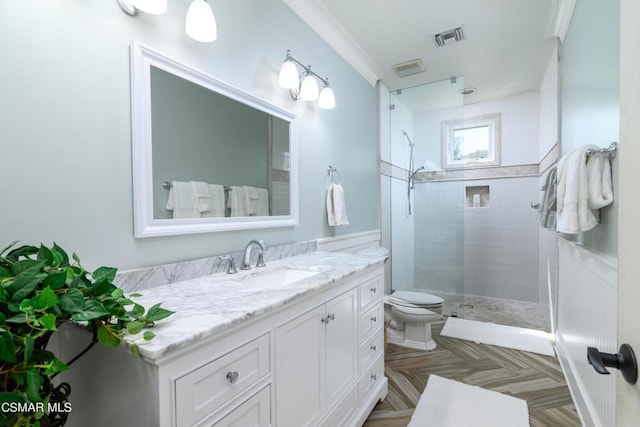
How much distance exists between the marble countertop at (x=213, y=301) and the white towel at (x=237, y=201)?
12.1 inches

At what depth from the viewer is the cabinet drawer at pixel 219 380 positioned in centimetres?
74

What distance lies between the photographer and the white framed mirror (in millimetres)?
1162

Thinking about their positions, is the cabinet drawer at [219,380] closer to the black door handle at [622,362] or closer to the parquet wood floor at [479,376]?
the black door handle at [622,362]

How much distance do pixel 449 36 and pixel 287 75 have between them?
5.10 ft

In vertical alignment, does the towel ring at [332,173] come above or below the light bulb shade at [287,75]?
below

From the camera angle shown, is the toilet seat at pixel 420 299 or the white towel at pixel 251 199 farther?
the toilet seat at pixel 420 299

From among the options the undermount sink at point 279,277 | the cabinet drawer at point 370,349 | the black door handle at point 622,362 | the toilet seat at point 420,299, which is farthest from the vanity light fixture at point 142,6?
the toilet seat at point 420,299

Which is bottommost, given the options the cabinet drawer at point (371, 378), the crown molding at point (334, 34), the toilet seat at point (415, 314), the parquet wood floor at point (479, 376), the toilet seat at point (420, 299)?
the parquet wood floor at point (479, 376)

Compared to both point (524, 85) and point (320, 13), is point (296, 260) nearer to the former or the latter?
point (320, 13)

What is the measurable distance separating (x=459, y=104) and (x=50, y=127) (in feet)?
11.8

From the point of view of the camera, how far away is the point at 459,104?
341cm

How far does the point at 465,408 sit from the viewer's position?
1813 mm

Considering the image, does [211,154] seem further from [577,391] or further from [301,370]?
[577,391]

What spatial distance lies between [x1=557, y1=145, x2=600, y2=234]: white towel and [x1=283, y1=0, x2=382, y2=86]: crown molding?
181cm
